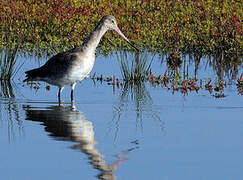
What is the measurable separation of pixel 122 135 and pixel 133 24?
11662 millimetres

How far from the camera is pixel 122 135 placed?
7812mm

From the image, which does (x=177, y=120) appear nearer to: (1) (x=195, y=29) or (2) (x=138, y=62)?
(2) (x=138, y=62)

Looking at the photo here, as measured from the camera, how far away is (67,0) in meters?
21.4

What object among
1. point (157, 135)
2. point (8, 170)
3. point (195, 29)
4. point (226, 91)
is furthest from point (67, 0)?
A: point (8, 170)

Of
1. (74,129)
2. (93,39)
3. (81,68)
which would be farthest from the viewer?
(93,39)

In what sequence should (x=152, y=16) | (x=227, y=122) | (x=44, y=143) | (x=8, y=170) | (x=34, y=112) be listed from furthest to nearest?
(x=152, y=16), (x=34, y=112), (x=227, y=122), (x=44, y=143), (x=8, y=170)

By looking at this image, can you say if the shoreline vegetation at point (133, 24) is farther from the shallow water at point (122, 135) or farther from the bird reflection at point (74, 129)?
the bird reflection at point (74, 129)

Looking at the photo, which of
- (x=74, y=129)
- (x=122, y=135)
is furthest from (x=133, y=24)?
(x=122, y=135)

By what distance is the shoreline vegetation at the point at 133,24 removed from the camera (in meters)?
17.0

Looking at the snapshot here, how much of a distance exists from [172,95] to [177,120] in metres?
2.90

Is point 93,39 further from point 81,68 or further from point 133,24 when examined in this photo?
point 133,24

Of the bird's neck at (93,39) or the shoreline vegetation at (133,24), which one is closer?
the bird's neck at (93,39)

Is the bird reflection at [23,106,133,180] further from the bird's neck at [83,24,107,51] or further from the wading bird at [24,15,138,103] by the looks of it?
the bird's neck at [83,24,107,51]

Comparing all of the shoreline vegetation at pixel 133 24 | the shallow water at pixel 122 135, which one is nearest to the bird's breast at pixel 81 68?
the shallow water at pixel 122 135
